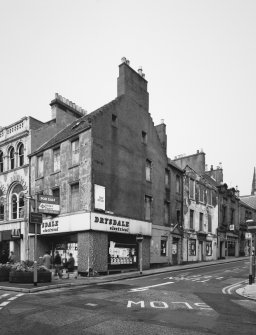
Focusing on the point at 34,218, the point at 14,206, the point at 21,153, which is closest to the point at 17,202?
the point at 14,206

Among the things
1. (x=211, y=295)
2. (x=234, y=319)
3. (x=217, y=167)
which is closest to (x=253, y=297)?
(x=211, y=295)

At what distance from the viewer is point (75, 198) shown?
26297 mm

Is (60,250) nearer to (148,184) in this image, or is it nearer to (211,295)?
(148,184)

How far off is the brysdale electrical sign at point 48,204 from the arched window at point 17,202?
566 cm

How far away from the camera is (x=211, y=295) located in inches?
598

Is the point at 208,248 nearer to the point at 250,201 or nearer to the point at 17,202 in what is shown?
the point at 17,202

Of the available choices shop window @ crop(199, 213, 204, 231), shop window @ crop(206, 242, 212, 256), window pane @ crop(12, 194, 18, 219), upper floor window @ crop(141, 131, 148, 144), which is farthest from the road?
shop window @ crop(206, 242, 212, 256)

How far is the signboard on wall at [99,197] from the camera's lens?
25062 mm

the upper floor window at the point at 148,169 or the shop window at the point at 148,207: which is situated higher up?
the upper floor window at the point at 148,169

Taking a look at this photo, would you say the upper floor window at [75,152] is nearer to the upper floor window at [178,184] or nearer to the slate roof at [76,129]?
the slate roof at [76,129]

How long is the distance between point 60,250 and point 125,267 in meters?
5.39

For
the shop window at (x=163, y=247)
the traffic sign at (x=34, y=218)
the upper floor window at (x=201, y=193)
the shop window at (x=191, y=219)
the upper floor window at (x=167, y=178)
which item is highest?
the upper floor window at (x=167, y=178)

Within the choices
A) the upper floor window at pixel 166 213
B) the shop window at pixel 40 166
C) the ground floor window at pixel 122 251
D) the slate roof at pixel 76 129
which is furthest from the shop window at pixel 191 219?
the shop window at pixel 40 166

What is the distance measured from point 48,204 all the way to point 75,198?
2.03 meters
